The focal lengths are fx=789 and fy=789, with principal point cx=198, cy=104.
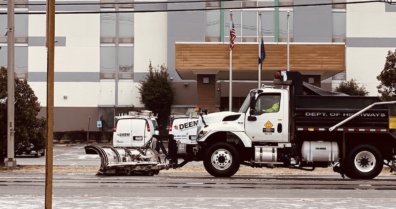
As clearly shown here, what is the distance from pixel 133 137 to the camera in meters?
36.5

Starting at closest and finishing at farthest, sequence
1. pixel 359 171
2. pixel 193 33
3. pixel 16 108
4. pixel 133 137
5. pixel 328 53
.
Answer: pixel 359 171
pixel 16 108
pixel 133 137
pixel 328 53
pixel 193 33

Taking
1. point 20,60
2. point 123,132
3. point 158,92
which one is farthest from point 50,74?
point 20,60

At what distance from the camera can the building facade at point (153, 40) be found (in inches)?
2356

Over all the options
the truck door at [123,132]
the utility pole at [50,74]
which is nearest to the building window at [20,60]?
the truck door at [123,132]

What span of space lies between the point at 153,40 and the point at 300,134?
137 ft

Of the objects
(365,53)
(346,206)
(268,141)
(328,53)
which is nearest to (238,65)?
(328,53)

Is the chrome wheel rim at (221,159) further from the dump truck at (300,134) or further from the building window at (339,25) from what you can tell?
the building window at (339,25)

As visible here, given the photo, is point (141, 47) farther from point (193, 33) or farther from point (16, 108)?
point (16, 108)

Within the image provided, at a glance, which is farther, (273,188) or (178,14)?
(178,14)

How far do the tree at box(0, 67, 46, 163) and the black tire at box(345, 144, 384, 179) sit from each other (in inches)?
465

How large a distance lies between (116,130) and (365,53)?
30023 millimetres

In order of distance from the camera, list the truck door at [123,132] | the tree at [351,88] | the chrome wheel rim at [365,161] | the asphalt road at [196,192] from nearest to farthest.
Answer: the asphalt road at [196,192] < the chrome wheel rim at [365,161] < the truck door at [123,132] < the tree at [351,88]

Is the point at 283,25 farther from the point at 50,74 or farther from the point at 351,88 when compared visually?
the point at 50,74

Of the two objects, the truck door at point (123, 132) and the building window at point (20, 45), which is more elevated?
the building window at point (20, 45)
